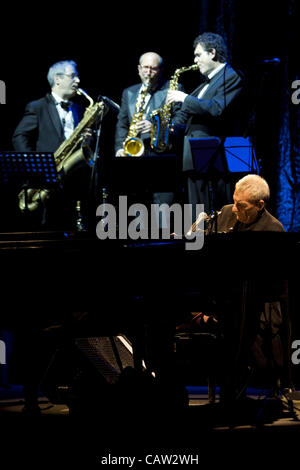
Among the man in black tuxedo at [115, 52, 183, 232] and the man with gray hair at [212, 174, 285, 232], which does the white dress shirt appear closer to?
the man in black tuxedo at [115, 52, 183, 232]

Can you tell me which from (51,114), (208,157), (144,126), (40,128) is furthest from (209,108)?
(40,128)

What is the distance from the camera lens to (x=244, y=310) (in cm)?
317

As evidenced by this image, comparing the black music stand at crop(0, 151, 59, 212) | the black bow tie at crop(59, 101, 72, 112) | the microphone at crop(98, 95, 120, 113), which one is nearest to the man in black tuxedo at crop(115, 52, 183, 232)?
the microphone at crop(98, 95, 120, 113)

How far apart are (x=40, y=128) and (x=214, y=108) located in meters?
1.91

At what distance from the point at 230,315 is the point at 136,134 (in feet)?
10.7

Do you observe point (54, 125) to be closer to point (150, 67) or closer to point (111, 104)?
point (111, 104)

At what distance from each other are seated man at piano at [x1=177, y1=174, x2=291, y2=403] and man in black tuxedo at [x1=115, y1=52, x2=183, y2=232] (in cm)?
185

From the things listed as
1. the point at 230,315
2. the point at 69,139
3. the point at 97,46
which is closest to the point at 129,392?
the point at 230,315

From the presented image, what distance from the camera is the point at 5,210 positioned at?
21.4ft

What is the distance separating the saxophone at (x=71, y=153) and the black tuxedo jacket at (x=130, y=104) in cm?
24

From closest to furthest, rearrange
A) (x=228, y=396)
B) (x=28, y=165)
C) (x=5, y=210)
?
(x=228, y=396), (x=28, y=165), (x=5, y=210)
